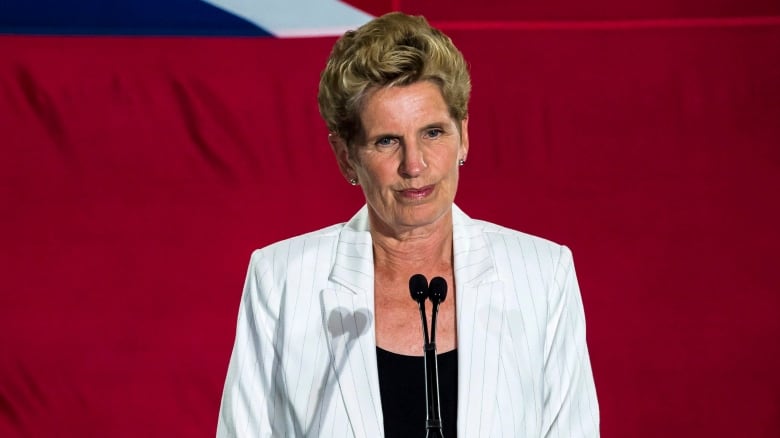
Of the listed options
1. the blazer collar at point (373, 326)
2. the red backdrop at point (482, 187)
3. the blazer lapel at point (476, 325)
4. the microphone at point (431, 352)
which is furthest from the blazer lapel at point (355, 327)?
the red backdrop at point (482, 187)

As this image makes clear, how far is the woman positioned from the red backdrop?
1.04m

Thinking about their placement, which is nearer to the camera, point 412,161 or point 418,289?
point 418,289

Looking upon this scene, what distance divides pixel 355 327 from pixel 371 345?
4cm

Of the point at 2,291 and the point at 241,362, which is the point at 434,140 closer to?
the point at 241,362

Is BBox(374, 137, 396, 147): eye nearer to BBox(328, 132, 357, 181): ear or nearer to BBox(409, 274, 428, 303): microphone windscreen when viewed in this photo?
BBox(328, 132, 357, 181): ear

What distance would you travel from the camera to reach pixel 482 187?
2.75 metres

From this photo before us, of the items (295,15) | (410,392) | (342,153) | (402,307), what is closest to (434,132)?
(342,153)

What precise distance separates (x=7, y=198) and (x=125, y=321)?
434 millimetres

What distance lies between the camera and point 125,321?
8.82 ft

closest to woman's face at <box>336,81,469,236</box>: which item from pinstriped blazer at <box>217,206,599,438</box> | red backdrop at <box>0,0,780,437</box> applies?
pinstriped blazer at <box>217,206,599,438</box>

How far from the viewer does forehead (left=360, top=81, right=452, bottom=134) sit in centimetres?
158

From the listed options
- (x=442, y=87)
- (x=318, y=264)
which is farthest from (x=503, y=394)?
(x=442, y=87)

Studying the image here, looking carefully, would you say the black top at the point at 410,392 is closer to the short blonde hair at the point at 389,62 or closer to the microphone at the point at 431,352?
the microphone at the point at 431,352

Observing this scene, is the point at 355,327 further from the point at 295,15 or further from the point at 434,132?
the point at 295,15
